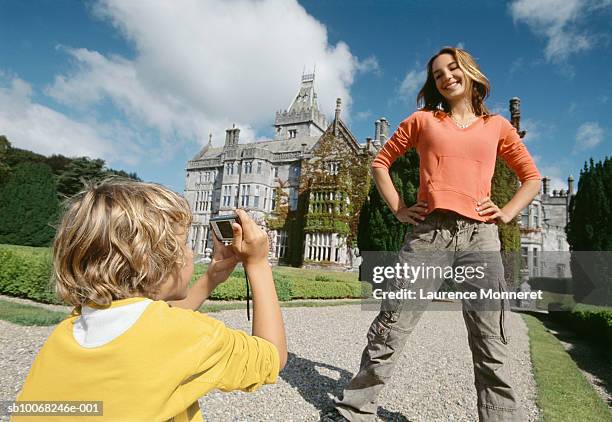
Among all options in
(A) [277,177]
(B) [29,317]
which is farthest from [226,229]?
(A) [277,177]

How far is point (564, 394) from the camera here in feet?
12.7

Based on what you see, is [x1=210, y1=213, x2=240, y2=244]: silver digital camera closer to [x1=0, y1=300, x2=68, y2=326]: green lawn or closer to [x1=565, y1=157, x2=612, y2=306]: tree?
[x1=0, y1=300, x2=68, y2=326]: green lawn

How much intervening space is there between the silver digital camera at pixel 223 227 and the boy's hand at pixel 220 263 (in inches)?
1.4

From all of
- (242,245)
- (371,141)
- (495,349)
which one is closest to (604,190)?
(371,141)

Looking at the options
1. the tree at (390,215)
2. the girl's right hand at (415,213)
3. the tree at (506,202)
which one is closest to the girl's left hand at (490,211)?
the girl's right hand at (415,213)

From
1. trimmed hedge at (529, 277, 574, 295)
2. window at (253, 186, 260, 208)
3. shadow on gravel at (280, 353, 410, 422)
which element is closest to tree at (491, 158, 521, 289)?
trimmed hedge at (529, 277, 574, 295)

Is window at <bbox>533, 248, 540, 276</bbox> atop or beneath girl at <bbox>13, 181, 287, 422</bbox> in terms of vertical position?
atop

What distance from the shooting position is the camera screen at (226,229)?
1.42 meters

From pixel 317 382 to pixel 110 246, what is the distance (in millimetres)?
3135

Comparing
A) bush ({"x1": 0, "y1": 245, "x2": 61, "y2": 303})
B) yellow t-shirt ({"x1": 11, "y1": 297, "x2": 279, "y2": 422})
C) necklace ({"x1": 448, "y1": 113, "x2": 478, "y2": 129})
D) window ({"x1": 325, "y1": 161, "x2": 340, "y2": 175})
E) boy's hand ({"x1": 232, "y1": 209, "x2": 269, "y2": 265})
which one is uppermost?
window ({"x1": 325, "y1": 161, "x2": 340, "y2": 175})

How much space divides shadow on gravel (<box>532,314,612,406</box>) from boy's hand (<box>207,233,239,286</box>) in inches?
182

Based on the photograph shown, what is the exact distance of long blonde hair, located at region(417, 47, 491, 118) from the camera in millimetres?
2564

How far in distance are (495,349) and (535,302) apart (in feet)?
64.8

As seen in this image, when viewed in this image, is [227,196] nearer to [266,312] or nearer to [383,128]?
[383,128]
